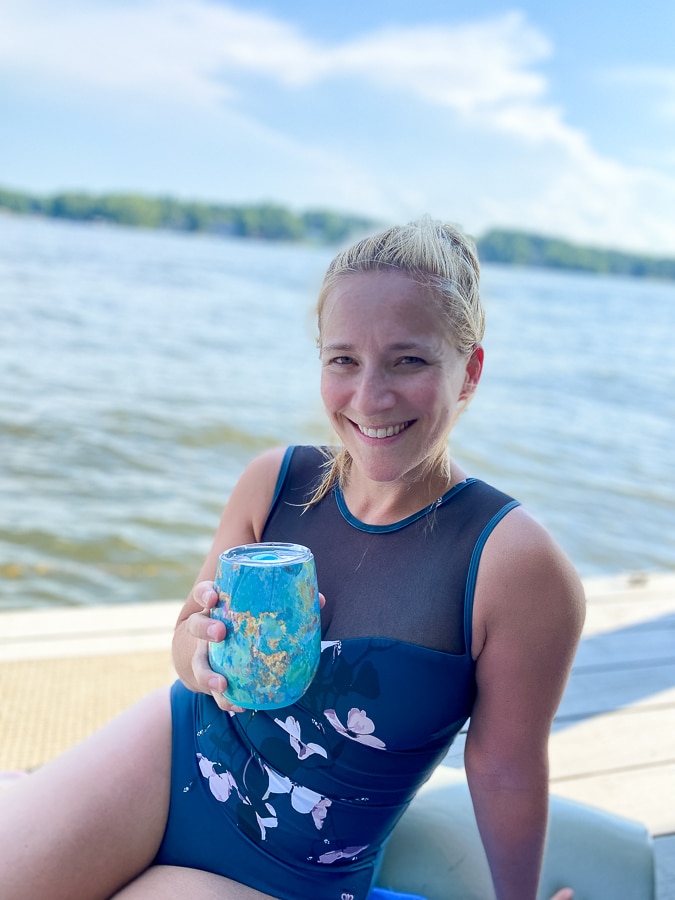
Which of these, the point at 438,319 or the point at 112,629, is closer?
the point at 438,319

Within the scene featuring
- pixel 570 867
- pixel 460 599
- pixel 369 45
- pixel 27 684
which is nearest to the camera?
pixel 460 599

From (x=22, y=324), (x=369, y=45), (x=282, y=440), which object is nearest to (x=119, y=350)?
(x=22, y=324)

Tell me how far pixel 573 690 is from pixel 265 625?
6.77 ft

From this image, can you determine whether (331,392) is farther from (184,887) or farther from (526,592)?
(184,887)

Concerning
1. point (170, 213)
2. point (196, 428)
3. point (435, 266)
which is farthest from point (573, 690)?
point (170, 213)

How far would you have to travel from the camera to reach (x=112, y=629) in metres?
3.20

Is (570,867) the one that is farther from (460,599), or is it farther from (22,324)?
(22,324)

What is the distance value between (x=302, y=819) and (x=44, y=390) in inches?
342

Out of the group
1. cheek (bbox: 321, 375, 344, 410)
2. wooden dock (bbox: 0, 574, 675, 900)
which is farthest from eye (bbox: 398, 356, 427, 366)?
wooden dock (bbox: 0, 574, 675, 900)

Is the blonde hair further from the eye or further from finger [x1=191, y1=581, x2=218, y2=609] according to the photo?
finger [x1=191, y1=581, x2=218, y2=609]

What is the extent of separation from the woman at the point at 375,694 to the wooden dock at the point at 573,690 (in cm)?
91

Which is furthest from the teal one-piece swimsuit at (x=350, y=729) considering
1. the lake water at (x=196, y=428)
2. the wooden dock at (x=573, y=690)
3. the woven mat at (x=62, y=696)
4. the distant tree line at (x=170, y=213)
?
the distant tree line at (x=170, y=213)

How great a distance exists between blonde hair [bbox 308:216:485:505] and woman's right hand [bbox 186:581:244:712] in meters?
0.49

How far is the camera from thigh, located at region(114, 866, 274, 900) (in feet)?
4.19
